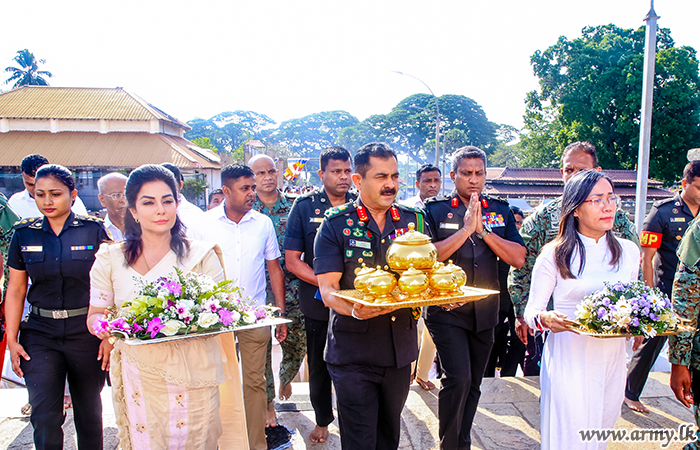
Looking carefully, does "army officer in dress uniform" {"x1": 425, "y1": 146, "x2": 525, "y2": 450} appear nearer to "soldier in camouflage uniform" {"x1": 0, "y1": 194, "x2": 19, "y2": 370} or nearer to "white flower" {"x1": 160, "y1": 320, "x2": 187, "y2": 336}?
"white flower" {"x1": 160, "y1": 320, "x2": 187, "y2": 336}

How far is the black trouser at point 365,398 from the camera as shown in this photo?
279cm

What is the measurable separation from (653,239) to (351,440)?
382 centimetres

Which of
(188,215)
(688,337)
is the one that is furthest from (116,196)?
(688,337)

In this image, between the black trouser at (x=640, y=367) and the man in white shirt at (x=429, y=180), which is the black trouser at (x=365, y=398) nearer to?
the black trouser at (x=640, y=367)

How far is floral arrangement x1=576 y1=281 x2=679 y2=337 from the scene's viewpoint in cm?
245

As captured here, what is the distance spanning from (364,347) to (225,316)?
Result: 0.84m

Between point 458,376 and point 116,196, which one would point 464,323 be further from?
point 116,196

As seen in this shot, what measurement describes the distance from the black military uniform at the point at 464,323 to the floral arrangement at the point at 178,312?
4.76 ft

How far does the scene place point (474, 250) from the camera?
3576 mm

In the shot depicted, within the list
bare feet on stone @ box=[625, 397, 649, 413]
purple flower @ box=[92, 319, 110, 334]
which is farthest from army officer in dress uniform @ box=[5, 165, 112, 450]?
bare feet on stone @ box=[625, 397, 649, 413]

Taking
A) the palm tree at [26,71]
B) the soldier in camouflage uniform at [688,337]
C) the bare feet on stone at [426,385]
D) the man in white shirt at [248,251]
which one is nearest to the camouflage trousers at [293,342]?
the man in white shirt at [248,251]

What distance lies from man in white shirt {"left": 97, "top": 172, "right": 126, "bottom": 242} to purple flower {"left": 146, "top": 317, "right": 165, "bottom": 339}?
9.82ft

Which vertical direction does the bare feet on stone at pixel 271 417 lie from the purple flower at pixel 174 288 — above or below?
below

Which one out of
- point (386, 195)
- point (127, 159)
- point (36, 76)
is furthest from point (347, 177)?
point (36, 76)
